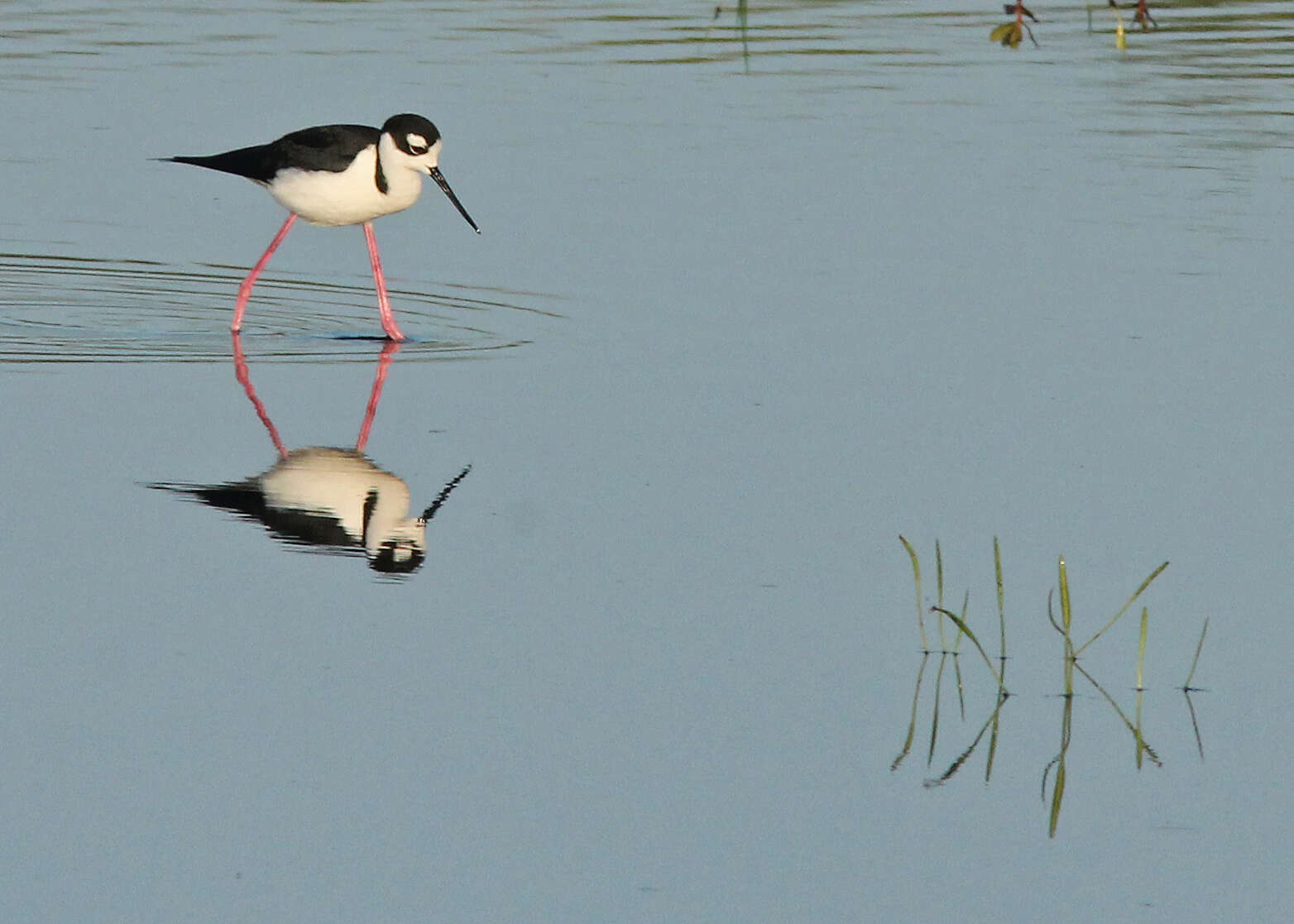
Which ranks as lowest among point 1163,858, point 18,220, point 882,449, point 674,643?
point 1163,858

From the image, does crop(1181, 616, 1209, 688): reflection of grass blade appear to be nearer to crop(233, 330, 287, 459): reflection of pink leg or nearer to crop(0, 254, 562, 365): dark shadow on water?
crop(233, 330, 287, 459): reflection of pink leg

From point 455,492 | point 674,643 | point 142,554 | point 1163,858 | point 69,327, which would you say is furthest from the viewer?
point 69,327

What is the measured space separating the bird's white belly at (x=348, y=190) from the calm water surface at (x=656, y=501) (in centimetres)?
45

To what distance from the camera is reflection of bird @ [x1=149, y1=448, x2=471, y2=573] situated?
20.1 feet

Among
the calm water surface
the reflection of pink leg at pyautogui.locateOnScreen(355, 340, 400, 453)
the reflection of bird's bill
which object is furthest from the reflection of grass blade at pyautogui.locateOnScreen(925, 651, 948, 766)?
the reflection of pink leg at pyautogui.locateOnScreen(355, 340, 400, 453)

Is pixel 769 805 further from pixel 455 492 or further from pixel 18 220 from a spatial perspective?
pixel 18 220

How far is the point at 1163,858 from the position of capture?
14.0 feet

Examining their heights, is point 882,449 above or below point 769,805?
above

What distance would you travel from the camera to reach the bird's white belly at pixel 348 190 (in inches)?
367

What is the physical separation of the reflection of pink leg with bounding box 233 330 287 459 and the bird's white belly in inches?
24.6

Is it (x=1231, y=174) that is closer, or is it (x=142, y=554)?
(x=142, y=554)

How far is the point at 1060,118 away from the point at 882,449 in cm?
702

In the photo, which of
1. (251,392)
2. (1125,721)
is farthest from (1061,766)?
(251,392)

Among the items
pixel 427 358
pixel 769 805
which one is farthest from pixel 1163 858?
pixel 427 358
